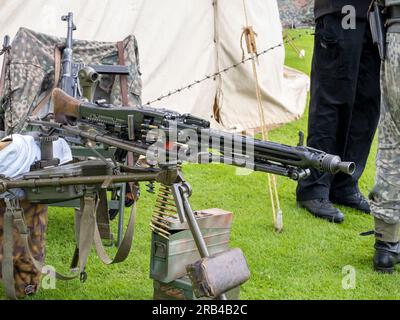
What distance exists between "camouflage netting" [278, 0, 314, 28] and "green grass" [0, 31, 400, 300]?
330 inches

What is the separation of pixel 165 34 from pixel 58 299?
3.77 m

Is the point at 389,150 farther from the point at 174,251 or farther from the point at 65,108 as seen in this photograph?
the point at 65,108

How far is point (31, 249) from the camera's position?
3.50 m

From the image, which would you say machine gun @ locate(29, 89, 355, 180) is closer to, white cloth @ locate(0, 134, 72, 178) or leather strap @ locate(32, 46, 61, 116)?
white cloth @ locate(0, 134, 72, 178)

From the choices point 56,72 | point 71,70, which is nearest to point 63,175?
point 71,70

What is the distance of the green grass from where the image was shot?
373cm

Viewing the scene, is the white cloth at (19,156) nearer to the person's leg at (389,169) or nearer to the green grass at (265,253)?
the green grass at (265,253)

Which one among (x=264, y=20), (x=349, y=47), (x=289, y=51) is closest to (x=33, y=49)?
(x=349, y=47)

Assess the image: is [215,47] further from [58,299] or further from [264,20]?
[58,299]

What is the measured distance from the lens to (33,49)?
447 cm

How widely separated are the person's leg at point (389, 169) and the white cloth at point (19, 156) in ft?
6.04

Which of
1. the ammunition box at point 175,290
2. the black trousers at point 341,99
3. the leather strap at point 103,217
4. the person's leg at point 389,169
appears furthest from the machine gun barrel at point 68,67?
the person's leg at point 389,169

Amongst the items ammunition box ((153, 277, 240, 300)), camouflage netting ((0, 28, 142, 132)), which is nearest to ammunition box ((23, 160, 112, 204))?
ammunition box ((153, 277, 240, 300))

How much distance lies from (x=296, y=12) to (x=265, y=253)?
10405 mm
